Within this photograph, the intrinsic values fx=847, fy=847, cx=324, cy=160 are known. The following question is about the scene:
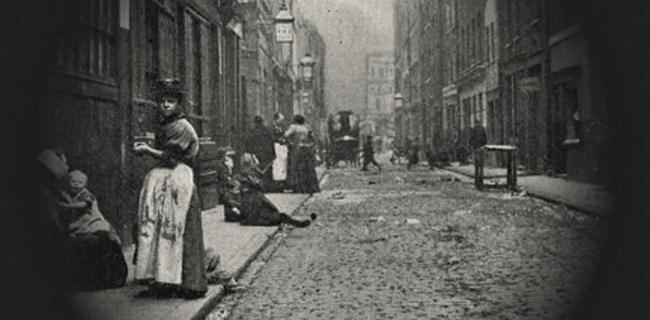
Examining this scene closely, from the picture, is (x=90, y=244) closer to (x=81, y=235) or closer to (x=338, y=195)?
(x=81, y=235)

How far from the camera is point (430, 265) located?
7520 millimetres

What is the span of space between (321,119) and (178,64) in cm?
4845

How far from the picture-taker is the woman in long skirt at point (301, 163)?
59.5 ft

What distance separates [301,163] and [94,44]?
404 inches

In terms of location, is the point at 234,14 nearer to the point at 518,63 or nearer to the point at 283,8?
the point at 283,8

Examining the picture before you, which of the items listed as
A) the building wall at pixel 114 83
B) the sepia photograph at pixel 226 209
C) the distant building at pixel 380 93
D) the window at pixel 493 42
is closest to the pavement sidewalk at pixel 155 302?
the sepia photograph at pixel 226 209

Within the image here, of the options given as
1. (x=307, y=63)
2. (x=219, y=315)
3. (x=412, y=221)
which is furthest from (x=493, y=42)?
(x=219, y=315)

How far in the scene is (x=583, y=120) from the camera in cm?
1738

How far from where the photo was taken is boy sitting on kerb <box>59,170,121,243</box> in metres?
6.20

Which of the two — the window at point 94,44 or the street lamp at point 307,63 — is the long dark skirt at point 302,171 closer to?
the window at point 94,44

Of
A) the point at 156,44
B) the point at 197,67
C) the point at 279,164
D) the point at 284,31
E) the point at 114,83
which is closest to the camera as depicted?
the point at 114,83

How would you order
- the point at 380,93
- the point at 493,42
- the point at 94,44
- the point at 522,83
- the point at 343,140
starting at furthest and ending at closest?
1. the point at 380,93
2. the point at 343,140
3. the point at 493,42
4. the point at 522,83
5. the point at 94,44

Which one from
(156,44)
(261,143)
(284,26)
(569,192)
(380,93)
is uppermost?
(380,93)

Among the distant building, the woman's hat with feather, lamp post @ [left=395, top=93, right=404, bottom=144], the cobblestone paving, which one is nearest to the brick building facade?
the cobblestone paving
